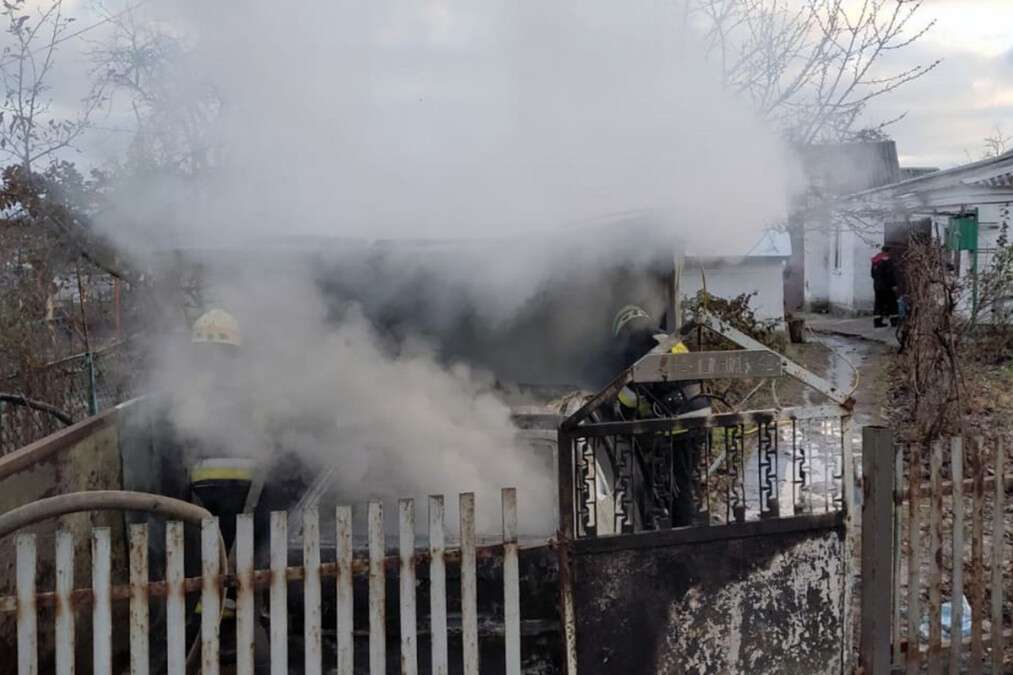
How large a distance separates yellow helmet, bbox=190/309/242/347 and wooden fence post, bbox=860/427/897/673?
139 inches

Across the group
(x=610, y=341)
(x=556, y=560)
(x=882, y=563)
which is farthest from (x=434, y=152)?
(x=882, y=563)

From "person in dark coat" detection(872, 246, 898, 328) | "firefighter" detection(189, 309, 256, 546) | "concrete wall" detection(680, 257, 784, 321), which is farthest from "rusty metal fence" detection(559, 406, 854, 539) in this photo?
"concrete wall" detection(680, 257, 784, 321)

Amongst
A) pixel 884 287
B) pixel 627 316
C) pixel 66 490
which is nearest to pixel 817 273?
pixel 884 287

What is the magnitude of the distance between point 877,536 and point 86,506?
125 inches

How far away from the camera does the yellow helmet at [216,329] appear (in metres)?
5.05

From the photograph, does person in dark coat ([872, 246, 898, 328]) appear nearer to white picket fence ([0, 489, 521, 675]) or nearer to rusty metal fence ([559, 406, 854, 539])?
rusty metal fence ([559, 406, 854, 539])

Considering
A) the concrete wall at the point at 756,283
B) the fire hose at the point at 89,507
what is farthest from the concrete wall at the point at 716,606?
the concrete wall at the point at 756,283

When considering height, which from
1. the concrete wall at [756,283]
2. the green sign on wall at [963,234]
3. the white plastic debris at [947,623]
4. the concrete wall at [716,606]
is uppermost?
the green sign on wall at [963,234]

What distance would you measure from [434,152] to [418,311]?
1.17 metres

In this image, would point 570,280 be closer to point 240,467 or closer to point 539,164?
point 539,164

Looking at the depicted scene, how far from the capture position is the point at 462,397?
5.82 metres

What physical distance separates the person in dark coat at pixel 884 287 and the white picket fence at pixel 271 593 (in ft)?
52.4

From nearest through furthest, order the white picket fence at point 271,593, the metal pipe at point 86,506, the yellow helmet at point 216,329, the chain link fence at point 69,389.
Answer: the white picket fence at point 271,593
the metal pipe at point 86,506
the yellow helmet at point 216,329
the chain link fence at point 69,389

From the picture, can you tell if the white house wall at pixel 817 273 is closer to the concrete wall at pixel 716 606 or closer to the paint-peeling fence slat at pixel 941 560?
the paint-peeling fence slat at pixel 941 560
